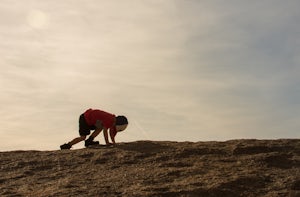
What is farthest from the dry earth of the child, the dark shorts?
the dark shorts

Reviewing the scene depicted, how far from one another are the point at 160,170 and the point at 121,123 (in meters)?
3.11

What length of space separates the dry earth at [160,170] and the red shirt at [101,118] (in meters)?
0.60

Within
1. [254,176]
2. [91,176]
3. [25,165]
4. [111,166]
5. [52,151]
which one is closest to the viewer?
[254,176]

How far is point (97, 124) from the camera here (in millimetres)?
11062

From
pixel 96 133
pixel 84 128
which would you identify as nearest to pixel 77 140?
pixel 84 128

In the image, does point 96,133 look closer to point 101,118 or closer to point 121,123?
point 101,118

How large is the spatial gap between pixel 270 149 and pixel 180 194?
2.90m

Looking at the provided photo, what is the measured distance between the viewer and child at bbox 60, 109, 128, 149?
36.3 ft

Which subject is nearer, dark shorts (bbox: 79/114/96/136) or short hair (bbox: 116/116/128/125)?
short hair (bbox: 116/116/128/125)

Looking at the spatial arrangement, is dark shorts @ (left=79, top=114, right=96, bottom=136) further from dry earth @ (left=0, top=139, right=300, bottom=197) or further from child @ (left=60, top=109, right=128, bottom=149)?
dry earth @ (left=0, top=139, right=300, bottom=197)

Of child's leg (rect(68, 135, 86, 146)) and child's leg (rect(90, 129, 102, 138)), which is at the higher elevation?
child's leg (rect(90, 129, 102, 138))

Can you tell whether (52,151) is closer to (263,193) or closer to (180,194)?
(180,194)

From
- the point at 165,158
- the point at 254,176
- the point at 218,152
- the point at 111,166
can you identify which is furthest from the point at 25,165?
the point at 254,176

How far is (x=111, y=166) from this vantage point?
888 cm
